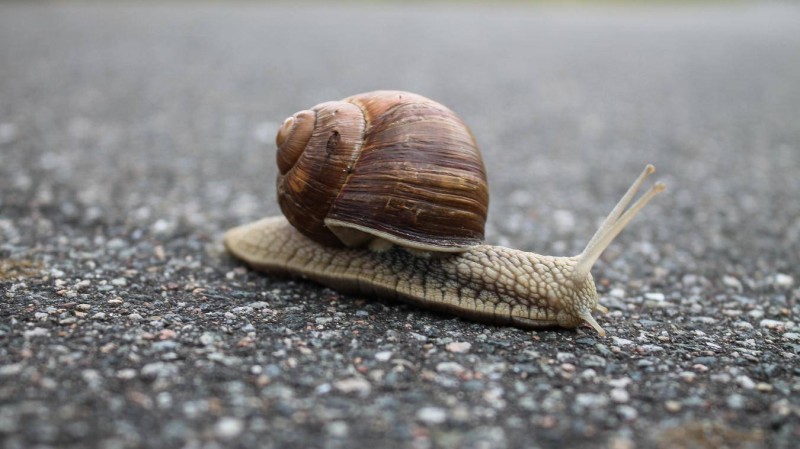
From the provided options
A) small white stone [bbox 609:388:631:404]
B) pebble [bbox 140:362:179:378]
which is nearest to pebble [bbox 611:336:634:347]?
small white stone [bbox 609:388:631:404]

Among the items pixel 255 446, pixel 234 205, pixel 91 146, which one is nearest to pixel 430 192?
pixel 255 446

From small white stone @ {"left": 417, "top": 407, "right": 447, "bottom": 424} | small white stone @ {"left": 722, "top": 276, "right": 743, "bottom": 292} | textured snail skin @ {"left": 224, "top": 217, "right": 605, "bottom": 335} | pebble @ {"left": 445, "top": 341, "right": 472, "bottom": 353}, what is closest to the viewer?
small white stone @ {"left": 417, "top": 407, "right": 447, "bottom": 424}

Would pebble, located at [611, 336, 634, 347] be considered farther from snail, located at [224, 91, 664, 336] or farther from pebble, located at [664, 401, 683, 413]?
pebble, located at [664, 401, 683, 413]

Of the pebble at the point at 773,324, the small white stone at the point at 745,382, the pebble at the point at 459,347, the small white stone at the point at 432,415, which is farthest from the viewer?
the pebble at the point at 773,324

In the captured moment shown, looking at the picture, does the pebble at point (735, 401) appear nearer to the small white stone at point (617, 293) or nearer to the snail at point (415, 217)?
the snail at point (415, 217)

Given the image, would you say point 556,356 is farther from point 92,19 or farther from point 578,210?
point 92,19

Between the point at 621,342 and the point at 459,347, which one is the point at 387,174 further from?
the point at 621,342

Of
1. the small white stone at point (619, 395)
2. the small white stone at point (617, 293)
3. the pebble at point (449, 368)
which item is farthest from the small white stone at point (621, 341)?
the pebble at point (449, 368)

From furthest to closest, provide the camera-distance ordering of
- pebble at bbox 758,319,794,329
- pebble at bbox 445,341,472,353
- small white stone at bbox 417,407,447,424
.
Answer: pebble at bbox 758,319,794,329 → pebble at bbox 445,341,472,353 → small white stone at bbox 417,407,447,424
